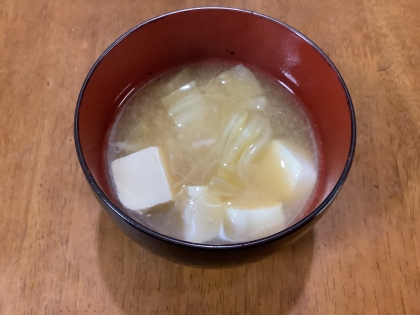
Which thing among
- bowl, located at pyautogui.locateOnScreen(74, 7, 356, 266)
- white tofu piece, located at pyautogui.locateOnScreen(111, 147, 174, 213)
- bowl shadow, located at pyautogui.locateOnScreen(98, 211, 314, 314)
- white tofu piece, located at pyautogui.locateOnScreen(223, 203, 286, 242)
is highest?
bowl, located at pyautogui.locateOnScreen(74, 7, 356, 266)

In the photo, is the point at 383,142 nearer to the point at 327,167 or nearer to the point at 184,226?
the point at 327,167

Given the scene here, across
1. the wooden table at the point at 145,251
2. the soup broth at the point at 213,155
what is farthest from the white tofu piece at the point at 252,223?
the wooden table at the point at 145,251

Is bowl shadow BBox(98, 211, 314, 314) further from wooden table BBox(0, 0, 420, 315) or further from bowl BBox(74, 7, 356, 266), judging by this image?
bowl BBox(74, 7, 356, 266)

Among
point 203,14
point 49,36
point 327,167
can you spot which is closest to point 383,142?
point 327,167

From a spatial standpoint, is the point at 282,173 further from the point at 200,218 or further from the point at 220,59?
the point at 220,59

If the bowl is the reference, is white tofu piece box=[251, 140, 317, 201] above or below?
below

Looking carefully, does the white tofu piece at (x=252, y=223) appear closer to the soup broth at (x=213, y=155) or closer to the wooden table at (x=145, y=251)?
the soup broth at (x=213, y=155)

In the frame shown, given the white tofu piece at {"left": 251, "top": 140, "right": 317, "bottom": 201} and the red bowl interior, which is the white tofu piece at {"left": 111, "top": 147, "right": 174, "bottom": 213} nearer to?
the red bowl interior

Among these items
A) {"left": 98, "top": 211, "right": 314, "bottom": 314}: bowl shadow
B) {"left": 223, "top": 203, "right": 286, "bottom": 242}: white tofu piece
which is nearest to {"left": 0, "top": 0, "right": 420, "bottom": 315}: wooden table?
{"left": 98, "top": 211, "right": 314, "bottom": 314}: bowl shadow
